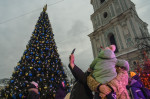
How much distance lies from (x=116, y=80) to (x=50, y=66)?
173 inches

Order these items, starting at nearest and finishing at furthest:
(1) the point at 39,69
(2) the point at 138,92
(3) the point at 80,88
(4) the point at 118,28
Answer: (3) the point at 80,88
(2) the point at 138,92
(1) the point at 39,69
(4) the point at 118,28

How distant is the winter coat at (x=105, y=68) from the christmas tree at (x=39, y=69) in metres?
3.66

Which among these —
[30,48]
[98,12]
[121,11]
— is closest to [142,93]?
[30,48]

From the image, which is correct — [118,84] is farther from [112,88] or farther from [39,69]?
[39,69]

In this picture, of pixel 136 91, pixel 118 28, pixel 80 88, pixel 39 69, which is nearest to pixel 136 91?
pixel 136 91

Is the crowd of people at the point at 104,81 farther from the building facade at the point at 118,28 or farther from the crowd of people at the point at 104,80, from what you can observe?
the building facade at the point at 118,28

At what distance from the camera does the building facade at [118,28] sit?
12695 millimetres

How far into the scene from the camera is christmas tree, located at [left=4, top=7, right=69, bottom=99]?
396cm

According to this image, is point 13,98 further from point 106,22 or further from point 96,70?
point 106,22

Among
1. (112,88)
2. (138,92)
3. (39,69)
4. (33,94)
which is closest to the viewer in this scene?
(112,88)

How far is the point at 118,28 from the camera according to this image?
575 inches

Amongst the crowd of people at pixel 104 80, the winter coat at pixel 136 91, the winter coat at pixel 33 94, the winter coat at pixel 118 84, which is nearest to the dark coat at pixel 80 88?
the crowd of people at pixel 104 80

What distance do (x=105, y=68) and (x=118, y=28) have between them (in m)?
15.4

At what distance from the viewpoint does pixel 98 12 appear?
19031 millimetres
